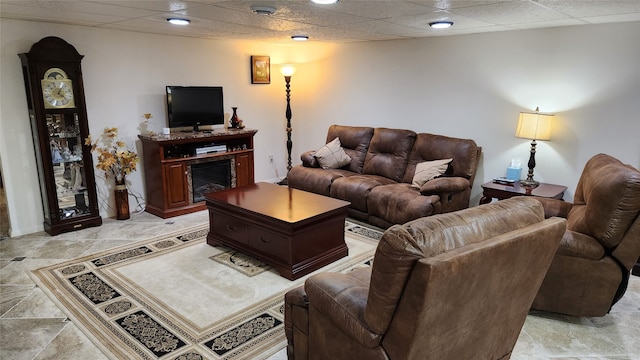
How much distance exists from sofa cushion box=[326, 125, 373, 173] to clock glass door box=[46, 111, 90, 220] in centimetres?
314

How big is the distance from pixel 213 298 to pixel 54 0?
2418mm

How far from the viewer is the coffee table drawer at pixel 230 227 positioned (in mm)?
3678

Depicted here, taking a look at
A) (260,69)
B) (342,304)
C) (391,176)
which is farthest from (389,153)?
(342,304)

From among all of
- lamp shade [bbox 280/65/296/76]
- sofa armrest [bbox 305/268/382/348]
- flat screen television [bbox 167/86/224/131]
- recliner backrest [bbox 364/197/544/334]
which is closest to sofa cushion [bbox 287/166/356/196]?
flat screen television [bbox 167/86/224/131]

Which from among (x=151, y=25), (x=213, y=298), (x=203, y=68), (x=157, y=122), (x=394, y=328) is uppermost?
(x=151, y=25)

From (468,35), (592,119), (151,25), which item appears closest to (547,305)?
(592,119)

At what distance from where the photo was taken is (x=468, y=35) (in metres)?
4.63

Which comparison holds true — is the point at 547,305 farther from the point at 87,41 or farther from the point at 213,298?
the point at 87,41

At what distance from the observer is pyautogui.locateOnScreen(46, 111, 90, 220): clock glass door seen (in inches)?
167

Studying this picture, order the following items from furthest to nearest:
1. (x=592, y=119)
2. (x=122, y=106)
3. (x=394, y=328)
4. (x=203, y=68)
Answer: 1. (x=203, y=68)
2. (x=122, y=106)
3. (x=592, y=119)
4. (x=394, y=328)

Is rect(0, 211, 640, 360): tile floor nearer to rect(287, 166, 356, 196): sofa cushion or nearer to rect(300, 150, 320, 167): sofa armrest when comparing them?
rect(287, 166, 356, 196): sofa cushion

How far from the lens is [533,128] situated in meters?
4.01

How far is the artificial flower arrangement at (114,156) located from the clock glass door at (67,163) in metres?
0.19

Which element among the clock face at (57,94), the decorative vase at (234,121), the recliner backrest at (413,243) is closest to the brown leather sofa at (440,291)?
the recliner backrest at (413,243)
